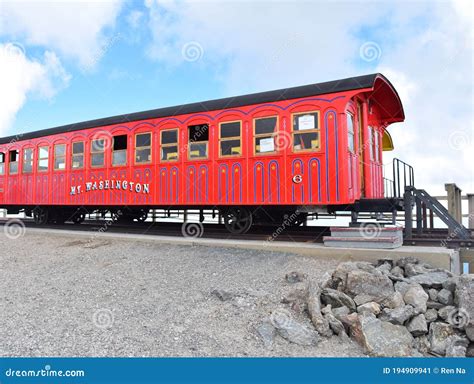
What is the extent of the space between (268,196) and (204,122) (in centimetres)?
235

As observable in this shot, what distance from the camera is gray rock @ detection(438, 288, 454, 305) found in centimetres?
455

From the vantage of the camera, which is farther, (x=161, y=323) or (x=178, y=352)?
(x=161, y=323)

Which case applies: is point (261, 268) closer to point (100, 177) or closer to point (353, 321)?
point (353, 321)

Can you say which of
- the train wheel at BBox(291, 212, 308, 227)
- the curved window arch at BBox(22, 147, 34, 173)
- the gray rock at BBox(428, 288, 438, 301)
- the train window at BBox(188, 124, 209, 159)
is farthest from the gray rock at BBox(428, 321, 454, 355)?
the curved window arch at BBox(22, 147, 34, 173)

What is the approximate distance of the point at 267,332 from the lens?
3973 millimetres

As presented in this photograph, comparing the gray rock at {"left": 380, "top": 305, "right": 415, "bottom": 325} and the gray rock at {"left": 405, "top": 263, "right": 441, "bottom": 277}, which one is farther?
the gray rock at {"left": 405, "top": 263, "right": 441, "bottom": 277}

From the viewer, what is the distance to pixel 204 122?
862cm

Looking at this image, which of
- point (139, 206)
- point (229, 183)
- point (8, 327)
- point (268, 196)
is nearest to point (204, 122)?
point (229, 183)

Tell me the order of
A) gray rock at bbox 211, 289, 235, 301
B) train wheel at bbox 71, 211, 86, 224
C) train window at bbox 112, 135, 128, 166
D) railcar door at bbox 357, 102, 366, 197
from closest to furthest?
gray rock at bbox 211, 289, 235, 301
railcar door at bbox 357, 102, 366, 197
train window at bbox 112, 135, 128, 166
train wheel at bbox 71, 211, 86, 224

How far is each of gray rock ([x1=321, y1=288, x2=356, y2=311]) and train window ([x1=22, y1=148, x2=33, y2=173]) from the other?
11141 millimetres

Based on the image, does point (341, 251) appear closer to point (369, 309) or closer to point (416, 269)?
point (416, 269)

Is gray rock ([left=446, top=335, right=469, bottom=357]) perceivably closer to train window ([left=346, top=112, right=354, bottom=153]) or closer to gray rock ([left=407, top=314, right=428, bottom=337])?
gray rock ([left=407, top=314, right=428, bottom=337])

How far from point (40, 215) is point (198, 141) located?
7.34 metres

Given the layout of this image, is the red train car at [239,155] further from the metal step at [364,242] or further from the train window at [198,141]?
the metal step at [364,242]
